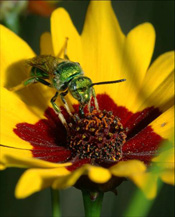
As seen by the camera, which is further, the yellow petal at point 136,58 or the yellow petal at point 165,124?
the yellow petal at point 136,58

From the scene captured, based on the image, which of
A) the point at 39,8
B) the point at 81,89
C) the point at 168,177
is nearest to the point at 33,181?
the point at 168,177

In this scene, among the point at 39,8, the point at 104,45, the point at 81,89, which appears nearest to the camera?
the point at 81,89

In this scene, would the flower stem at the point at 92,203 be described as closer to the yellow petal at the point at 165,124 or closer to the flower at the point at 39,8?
the yellow petal at the point at 165,124

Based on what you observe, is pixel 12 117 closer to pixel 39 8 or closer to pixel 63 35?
pixel 63 35

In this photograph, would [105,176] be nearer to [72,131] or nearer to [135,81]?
[72,131]

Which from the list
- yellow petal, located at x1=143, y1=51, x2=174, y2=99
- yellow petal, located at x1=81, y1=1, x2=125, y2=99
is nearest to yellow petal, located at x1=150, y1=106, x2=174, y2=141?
yellow petal, located at x1=143, y1=51, x2=174, y2=99

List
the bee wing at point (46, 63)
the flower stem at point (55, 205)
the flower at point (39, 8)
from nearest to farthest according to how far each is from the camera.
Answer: the flower stem at point (55, 205)
the bee wing at point (46, 63)
the flower at point (39, 8)

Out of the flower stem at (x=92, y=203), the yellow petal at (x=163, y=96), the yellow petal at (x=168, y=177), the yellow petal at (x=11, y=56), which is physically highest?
the yellow petal at (x=11, y=56)

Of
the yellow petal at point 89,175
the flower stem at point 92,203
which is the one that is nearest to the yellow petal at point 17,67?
the flower stem at point 92,203

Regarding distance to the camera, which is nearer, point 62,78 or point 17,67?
point 62,78
